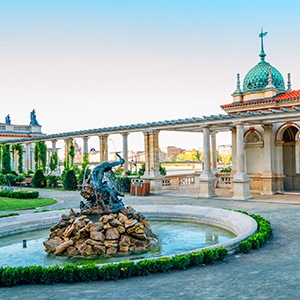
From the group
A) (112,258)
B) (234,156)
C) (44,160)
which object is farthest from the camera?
(44,160)

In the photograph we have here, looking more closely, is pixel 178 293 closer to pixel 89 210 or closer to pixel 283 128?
pixel 89 210

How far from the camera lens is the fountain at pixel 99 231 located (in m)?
10.3

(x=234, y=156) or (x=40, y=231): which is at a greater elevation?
(x=234, y=156)

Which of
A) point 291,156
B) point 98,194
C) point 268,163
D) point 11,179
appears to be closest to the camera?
point 98,194

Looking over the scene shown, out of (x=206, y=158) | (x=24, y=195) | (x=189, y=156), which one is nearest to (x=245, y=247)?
(x=206, y=158)

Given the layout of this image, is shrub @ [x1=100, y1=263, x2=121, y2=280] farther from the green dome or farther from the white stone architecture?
the green dome

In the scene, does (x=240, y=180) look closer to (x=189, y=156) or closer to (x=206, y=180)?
(x=206, y=180)

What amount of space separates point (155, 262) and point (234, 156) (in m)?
17.8

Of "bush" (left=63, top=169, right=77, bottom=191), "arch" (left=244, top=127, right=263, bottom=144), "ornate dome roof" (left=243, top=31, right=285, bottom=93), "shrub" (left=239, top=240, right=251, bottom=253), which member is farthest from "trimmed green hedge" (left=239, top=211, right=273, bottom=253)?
"bush" (left=63, top=169, right=77, bottom=191)

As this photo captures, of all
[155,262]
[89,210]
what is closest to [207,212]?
[89,210]

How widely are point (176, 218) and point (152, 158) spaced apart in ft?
36.7

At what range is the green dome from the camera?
1011 inches

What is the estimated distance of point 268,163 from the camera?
23422 millimetres

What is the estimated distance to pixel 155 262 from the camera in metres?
8.06
